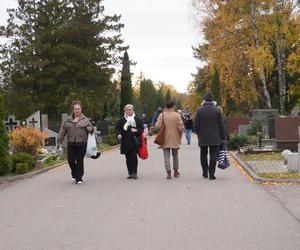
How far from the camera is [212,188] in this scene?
1151 centimetres

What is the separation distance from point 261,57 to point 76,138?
23.5 metres

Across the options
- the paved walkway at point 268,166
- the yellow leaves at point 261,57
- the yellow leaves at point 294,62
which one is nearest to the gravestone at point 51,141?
the paved walkway at point 268,166

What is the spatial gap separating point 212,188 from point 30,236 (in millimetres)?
4960

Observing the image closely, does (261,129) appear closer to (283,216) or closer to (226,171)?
(226,171)

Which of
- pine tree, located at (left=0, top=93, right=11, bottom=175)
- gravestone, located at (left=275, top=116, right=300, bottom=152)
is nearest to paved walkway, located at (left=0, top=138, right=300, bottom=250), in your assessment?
pine tree, located at (left=0, top=93, right=11, bottom=175)

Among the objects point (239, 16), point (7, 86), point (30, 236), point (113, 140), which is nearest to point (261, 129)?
point (113, 140)

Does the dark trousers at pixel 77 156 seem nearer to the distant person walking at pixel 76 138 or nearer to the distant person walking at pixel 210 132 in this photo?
the distant person walking at pixel 76 138

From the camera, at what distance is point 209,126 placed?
514 inches

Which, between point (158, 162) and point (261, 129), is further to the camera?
point (261, 129)

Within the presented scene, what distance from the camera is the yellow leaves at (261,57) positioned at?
3466 centimetres

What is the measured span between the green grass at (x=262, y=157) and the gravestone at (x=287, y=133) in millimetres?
538

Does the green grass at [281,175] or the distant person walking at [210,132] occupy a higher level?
the distant person walking at [210,132]

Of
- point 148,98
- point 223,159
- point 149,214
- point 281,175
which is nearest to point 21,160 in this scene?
point 223,159

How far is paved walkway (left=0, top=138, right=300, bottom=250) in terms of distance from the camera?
6.92 m
